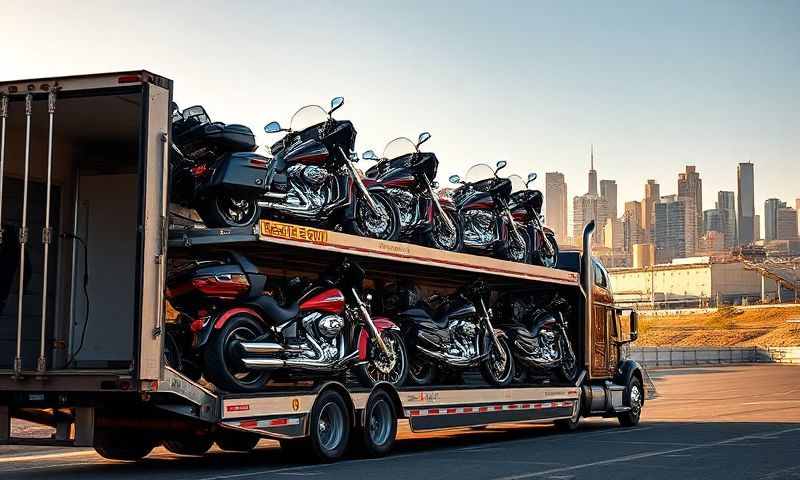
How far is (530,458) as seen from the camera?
1397cm

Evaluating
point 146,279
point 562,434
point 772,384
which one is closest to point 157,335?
point 146,279

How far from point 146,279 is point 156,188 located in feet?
2.93

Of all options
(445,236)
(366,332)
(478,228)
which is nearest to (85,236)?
(366,332)

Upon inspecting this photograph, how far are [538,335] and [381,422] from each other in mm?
5702

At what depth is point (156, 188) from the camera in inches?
424

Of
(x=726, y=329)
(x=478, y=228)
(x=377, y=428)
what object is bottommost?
(x=377, y=428)

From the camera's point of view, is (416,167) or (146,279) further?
(416,167)

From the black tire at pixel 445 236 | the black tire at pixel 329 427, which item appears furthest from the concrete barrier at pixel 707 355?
the black tire at pixel 329 427

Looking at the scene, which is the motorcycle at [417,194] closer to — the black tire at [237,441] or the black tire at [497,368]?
the black tire at [497,368]

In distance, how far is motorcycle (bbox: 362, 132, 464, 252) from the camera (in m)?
16.2

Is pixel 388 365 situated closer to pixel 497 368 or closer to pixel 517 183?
pixel 497 368

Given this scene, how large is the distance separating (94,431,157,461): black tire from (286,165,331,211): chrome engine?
10.9 ft

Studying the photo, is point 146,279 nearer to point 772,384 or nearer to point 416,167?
point 416,167

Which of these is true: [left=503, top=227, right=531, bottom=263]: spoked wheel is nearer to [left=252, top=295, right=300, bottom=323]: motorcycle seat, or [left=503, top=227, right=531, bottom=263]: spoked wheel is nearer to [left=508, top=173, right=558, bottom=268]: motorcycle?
[left=508, top=173, right=558, bottom=268]: motorcycle
